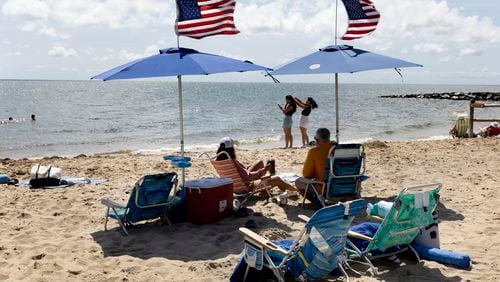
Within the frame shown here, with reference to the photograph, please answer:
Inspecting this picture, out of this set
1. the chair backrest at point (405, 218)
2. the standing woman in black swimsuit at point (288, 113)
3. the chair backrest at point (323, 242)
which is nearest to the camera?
the chair backrest at point (323, 242)

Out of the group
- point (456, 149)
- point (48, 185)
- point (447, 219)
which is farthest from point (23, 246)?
point (456, 149)

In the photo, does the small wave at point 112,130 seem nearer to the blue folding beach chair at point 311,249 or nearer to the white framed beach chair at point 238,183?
the white framed beach chair at point 238,183

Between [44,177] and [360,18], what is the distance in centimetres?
550

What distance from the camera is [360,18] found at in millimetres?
7508

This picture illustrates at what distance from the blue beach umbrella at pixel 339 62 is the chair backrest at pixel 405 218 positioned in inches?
94.7

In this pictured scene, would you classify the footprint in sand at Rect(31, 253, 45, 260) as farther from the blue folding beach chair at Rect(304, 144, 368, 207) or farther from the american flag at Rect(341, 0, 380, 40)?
the american flag at Rect(341, 0, 380, 40)

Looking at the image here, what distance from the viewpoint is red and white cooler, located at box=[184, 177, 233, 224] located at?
231 inches

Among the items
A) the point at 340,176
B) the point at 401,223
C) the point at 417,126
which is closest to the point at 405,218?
the point at 401,223

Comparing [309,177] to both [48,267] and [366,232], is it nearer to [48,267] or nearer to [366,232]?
[366,232]

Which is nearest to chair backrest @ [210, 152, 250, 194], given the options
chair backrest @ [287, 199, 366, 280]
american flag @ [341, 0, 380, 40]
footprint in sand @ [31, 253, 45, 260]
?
footprint in sand @ [31, 253, 45, 260]

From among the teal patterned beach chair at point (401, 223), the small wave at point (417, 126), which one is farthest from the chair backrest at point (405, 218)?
the small wave at point (417, 126)

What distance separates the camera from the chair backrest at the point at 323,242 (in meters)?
3.79

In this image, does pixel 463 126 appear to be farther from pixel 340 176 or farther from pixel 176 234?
pixel 176 234

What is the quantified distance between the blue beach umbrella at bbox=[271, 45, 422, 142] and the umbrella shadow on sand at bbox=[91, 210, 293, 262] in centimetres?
202
